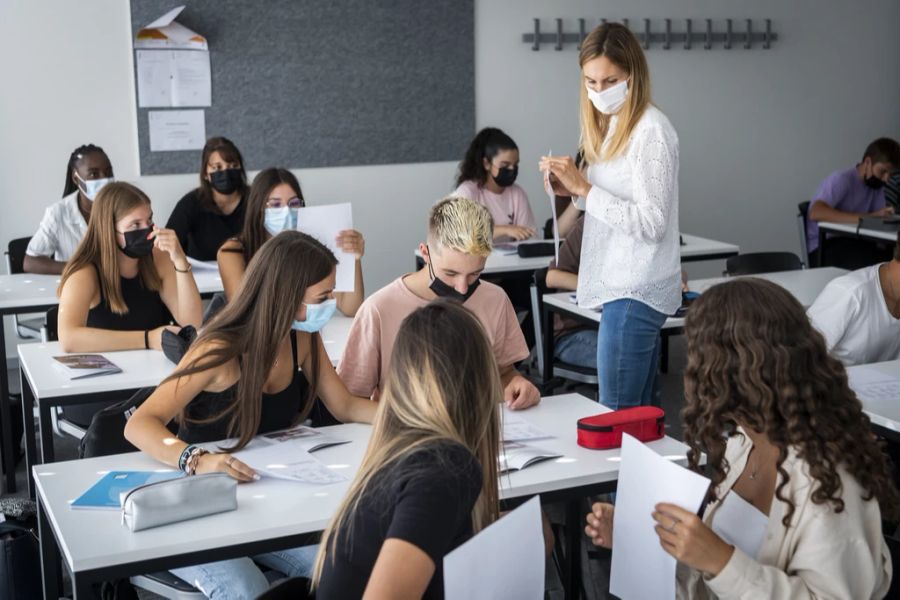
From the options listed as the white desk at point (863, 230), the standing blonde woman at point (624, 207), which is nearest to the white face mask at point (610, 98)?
the standing blonde woman at point (624, 207)

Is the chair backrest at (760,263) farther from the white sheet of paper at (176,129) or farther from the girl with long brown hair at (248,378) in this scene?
the white sheet of paper at (176,129)

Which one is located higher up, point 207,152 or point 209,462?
point 207,152

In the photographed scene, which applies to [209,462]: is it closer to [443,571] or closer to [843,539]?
[443,571]

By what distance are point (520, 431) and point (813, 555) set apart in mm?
954

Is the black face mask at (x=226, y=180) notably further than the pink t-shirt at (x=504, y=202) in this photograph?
No

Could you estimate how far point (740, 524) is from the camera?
5.73ft

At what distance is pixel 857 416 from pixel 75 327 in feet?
8.04

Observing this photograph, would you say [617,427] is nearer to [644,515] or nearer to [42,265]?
[644,515]

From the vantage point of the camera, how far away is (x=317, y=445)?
91.6 inches

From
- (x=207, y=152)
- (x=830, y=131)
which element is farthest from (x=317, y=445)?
(x=830, y=131)

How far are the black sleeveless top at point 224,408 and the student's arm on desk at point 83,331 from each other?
0.91 meters

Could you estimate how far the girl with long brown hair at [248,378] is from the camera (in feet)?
7.16

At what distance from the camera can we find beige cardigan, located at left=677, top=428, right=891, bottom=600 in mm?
1563

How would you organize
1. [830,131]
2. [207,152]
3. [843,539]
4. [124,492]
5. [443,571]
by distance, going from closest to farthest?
[443,571], [843,539], [124,492], [207,152], [830,131]
